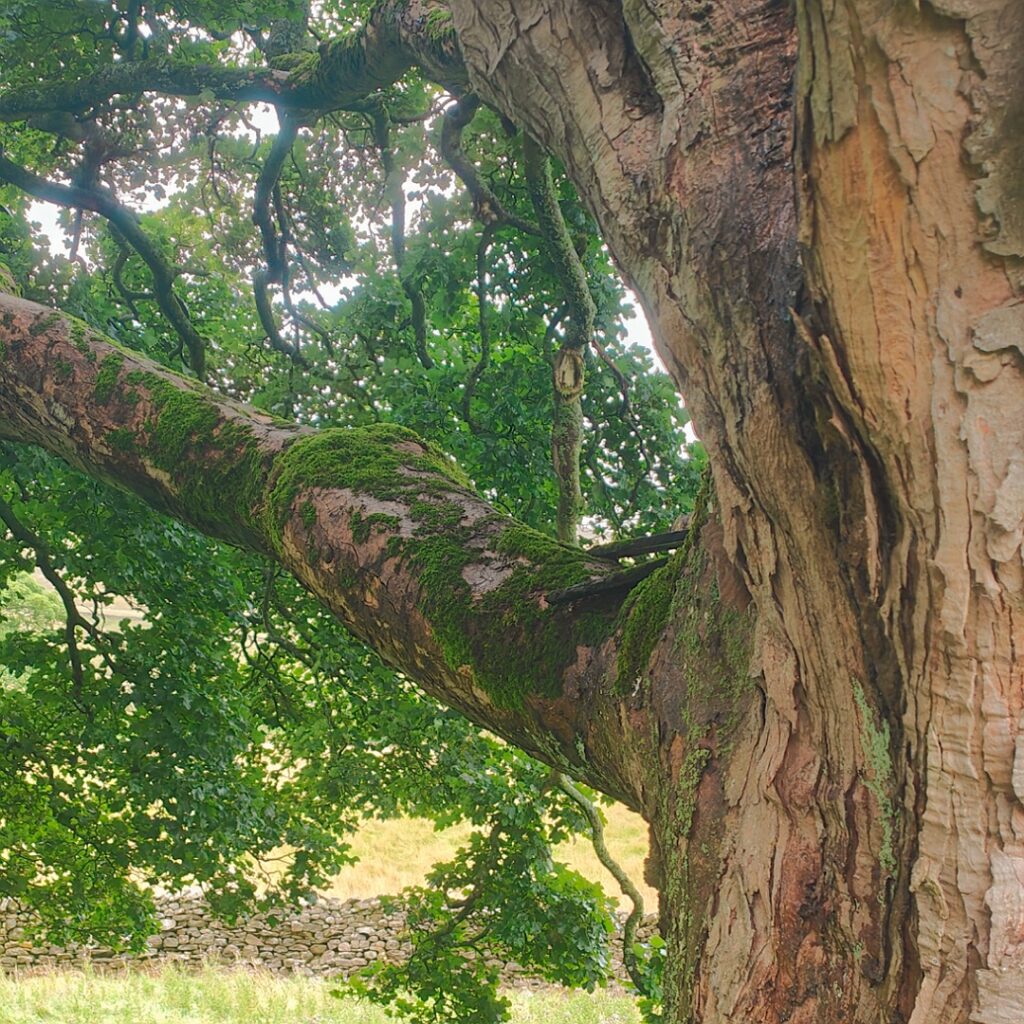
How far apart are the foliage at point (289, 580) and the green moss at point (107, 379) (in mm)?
1736

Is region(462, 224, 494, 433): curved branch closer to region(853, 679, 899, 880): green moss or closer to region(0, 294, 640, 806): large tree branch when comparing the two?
region(0, 294, 640, 806): large tree branch

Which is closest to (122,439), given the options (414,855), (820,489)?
(820,489)

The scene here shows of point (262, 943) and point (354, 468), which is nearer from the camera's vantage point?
point (354, 468)

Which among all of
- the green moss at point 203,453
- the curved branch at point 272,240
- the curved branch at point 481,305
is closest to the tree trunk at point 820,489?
the green moss at point 203,453

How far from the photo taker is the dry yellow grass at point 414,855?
11578 mm

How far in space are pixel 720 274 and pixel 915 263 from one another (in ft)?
0.90

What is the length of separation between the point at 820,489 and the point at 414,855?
12.0 metres

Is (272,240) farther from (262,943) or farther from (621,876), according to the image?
(262,943)

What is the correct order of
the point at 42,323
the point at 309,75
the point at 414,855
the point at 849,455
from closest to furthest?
the point at 849,455, the point at 42,323, the point at 309,75, the point at 414,855

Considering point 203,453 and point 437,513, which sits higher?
point 203,453

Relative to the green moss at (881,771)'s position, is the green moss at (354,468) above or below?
above

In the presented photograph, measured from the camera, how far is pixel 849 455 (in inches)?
41.4

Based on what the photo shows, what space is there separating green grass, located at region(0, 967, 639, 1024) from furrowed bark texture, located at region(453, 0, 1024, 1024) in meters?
8.79

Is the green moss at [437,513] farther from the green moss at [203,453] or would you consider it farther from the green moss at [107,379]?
the green moss at [107,379]
